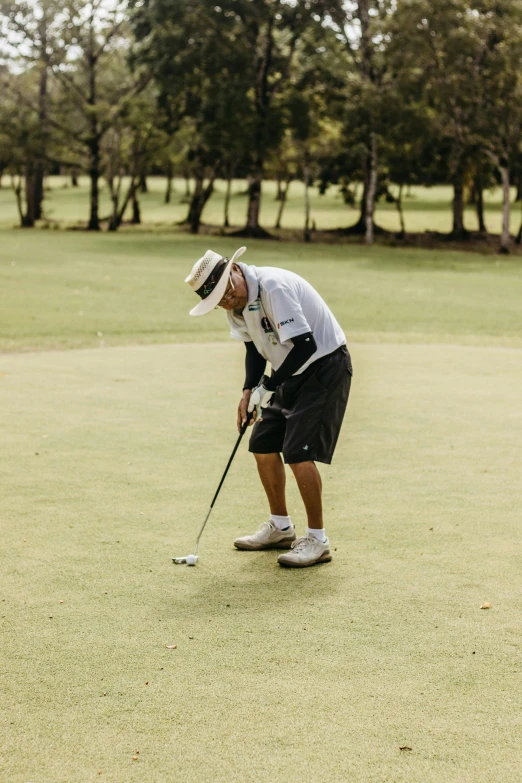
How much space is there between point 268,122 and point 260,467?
41013 millimetres

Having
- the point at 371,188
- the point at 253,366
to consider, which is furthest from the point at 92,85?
the point at 253,366

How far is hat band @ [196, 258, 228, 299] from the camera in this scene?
546 centimetres

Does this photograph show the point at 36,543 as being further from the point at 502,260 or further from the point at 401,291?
the point at 502,260

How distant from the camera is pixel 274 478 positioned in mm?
6180

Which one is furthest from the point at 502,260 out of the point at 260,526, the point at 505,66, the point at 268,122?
the point at 260,526

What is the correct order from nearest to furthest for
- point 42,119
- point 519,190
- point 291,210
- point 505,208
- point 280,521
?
1. point 280,521
2. point 505,208
3. point 42,119
4. point 291,210
5. point 519,190

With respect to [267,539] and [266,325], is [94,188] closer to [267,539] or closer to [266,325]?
[267,539]

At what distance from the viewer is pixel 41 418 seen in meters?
10.2

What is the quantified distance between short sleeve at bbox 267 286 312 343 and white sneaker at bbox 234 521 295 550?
1.39 m

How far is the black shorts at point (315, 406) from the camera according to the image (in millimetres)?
5840

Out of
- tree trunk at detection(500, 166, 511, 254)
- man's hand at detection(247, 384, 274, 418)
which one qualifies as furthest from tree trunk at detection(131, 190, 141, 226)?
man's hand at detection(247, 384, 274, 418)

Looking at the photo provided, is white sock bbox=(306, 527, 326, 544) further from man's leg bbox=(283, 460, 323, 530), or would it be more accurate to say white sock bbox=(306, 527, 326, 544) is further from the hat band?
the hat band

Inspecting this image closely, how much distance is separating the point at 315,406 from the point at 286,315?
25.6 inches

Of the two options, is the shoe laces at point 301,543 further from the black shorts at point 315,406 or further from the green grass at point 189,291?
the green grass at point 189,291
